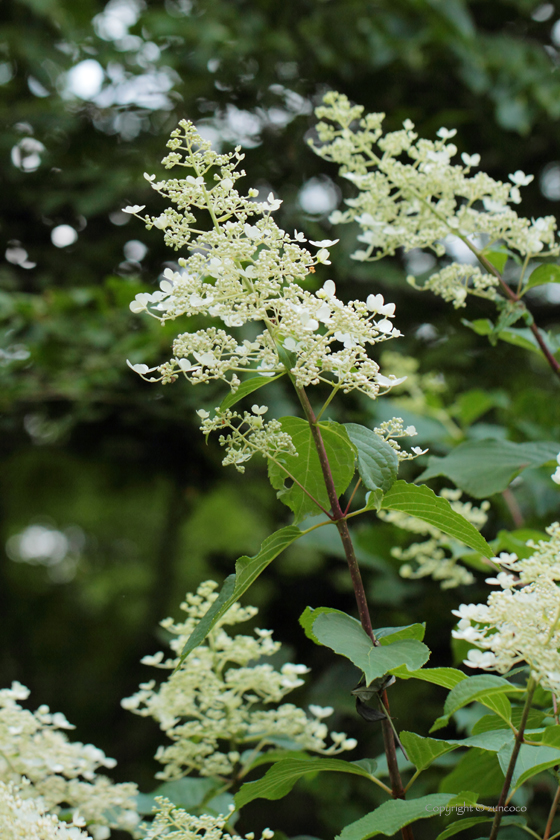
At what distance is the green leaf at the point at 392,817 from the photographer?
0.51 meters

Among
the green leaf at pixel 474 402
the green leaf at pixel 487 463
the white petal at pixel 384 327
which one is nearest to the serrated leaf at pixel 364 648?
the white petal at pixel 384 327

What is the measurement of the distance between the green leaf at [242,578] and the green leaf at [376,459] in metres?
0.09

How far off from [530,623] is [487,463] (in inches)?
21.2

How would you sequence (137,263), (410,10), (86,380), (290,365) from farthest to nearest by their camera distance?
(137,263), (410,10), (86,380), (290,365)

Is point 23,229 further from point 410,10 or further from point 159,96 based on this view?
point 410,10

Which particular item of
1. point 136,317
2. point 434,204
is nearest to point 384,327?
point 434,204

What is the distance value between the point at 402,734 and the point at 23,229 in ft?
7.82

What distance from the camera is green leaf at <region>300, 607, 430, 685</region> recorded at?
501 millimetres

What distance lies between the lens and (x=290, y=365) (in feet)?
1.79

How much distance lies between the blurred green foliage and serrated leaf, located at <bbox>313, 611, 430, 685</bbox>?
140 cm

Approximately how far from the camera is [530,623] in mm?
482

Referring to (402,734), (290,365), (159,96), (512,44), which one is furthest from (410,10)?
(402,734)

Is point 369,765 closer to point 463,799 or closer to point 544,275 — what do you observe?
point 463,799

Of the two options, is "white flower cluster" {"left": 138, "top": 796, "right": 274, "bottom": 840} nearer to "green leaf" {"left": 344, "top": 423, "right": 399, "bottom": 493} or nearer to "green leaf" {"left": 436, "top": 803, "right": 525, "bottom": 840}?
"green leaf" {"left": 436, "top": 803, "right": 525, "bottom": 840}
